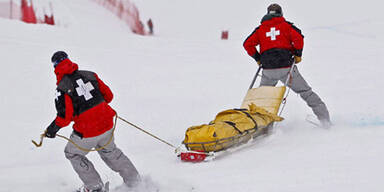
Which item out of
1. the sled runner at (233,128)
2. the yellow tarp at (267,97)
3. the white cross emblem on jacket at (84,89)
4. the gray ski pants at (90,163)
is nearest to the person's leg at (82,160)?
the gray ski pants at (90,163)

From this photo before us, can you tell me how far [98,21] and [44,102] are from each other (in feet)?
35.5

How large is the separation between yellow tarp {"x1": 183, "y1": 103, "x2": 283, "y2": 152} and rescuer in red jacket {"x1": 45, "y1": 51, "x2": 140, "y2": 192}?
0.87 m

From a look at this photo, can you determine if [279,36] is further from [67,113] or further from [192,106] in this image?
[67,113]

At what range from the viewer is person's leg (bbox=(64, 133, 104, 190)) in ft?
11.3

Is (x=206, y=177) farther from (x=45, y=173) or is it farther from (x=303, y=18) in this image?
(x=303, y=18)

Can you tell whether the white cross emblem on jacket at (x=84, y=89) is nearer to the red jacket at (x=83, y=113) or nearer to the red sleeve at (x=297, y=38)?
the red jacket at (x=83, y=113)

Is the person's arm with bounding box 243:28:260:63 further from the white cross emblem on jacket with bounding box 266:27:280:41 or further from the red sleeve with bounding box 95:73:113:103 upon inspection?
the red sleeve with bounding box 95:73:113:103

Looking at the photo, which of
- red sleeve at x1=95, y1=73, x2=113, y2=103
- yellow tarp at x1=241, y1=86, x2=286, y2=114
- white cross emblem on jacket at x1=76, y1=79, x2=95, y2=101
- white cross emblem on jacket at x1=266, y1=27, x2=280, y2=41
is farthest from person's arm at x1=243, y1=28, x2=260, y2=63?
white cross emblem on jacket at x1=76, y1=79, x2=95, y2=101

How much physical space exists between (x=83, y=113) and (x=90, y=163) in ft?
1.63

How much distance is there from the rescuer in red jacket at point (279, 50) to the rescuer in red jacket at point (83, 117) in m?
2.23

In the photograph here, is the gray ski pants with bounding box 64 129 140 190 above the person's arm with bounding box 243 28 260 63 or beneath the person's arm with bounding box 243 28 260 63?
beneath

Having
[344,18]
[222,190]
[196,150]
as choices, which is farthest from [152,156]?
[344,18]

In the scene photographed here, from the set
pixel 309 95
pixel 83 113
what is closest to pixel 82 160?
pixel 83 113

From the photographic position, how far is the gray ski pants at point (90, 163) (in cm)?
345
